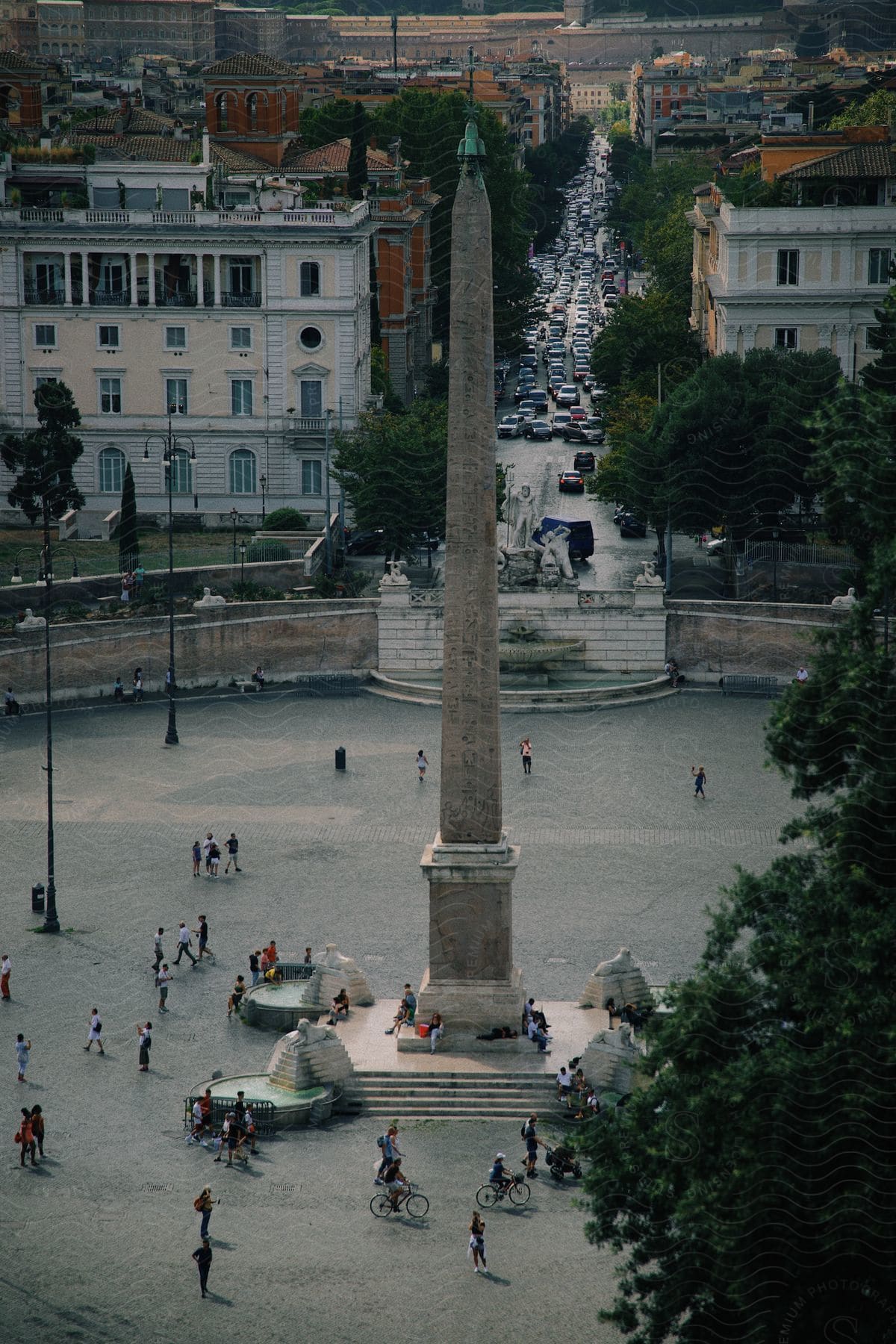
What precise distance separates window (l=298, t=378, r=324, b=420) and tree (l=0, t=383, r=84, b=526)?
5.21m

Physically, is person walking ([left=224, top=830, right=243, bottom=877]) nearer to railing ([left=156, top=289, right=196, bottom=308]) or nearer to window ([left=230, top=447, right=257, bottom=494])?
window ([left=230, top=447, right=257, bottom=494])

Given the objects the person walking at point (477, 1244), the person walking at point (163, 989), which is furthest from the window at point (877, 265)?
the person walking at point (477, 1244)

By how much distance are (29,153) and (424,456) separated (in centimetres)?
1521

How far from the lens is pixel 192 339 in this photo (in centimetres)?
5794

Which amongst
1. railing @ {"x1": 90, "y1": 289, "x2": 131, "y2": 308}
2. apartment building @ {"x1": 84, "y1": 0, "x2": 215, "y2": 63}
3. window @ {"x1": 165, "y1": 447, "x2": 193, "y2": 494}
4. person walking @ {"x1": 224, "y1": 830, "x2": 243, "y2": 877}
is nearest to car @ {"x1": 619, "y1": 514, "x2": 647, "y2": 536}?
window @ {"x1": 165, "y1": 447, "x2": 193, "y2": 494}

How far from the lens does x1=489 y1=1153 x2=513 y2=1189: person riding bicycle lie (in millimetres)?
25094

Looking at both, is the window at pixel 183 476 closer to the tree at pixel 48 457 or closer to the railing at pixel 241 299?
the tree at pixel 48 457

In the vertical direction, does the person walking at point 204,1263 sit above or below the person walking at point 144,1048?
below

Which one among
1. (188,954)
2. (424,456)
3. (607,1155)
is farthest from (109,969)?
(424,456)

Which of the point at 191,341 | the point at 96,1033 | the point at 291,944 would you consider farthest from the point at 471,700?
the point at 191,341

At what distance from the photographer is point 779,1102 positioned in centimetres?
1908

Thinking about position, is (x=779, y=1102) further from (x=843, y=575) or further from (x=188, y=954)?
(x=843, y=575)

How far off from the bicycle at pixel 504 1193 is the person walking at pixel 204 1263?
10.3 feet

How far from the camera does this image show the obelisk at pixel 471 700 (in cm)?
2730
